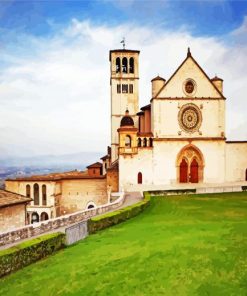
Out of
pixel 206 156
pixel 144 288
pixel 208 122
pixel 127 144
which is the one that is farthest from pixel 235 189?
pixel 144 288

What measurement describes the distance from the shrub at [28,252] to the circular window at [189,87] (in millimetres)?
32150

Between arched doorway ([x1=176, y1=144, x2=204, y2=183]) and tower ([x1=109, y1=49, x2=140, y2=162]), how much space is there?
42.6 ft

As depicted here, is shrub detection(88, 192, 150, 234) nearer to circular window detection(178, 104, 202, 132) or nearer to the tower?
→ circular window detection(178, 104, 202, 132)

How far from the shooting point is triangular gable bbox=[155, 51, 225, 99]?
153 feet

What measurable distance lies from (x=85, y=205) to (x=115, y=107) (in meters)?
17.1

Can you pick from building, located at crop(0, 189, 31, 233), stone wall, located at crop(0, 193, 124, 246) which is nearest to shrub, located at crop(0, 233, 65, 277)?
stone wall, located at crop(0, 193, 124, 246)

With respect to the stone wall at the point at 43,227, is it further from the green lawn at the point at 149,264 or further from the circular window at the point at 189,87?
the circular window at the point at 189,87

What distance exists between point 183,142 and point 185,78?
8.17 metres

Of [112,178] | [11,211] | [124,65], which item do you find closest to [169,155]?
[112,178]

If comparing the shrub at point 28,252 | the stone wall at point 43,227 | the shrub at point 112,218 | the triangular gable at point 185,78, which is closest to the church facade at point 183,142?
the triangular gable at point 185,78

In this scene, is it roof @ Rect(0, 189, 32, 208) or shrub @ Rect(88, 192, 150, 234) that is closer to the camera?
shrub @ Rect(88, 192, 150, 234)

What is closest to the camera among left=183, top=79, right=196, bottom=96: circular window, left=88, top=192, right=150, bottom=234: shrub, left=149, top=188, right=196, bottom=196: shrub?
left=88, top=192, right=150, bottom=234: shrub

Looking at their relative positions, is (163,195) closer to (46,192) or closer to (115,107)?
(46,192)

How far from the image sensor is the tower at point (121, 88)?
189ft
